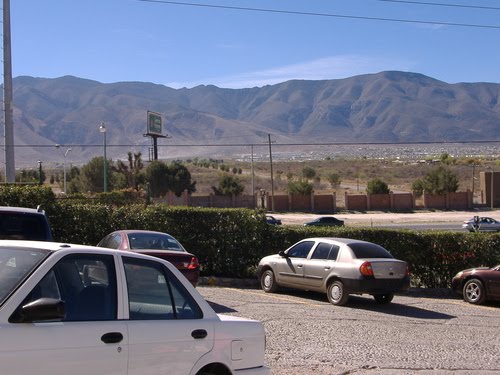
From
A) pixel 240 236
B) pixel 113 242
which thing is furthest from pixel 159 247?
pixel 240 236

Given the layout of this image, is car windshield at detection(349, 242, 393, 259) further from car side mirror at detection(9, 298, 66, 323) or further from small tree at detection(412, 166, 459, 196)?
small tree at detection(412, 166, 459, 196)

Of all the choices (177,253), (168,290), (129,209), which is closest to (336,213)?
(129,209)

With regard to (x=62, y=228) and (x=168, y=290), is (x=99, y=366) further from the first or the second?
(x=62, y=228)

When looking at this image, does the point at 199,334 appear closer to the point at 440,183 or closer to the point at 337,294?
the point at 337,294

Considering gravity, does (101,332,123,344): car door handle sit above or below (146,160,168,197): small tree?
Result: below

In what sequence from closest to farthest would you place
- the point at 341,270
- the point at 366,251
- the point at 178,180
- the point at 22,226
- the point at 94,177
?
the point at 22,226
the point at 341,270
the point at 366,251
the point at 94,177
the point at 178,180

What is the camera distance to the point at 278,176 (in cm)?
11288

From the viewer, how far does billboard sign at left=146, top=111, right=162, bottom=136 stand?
287 ft

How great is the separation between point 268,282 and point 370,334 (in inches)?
227

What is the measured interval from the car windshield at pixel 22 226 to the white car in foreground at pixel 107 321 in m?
6.17

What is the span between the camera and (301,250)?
56.4 ft

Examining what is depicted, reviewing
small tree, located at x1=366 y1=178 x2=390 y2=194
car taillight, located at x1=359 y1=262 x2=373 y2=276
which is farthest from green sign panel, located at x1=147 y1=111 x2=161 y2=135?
car taillight, located at x1=359 y1=262 x2=373 y2=276

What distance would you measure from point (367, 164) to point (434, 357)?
419 feet

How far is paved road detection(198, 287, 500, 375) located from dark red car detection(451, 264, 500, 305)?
31 cm
